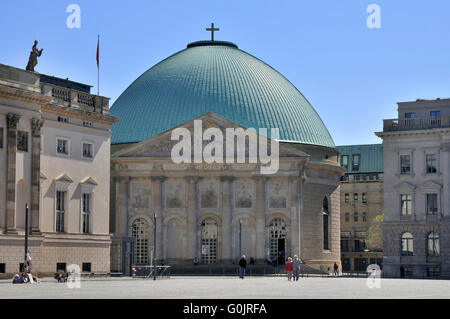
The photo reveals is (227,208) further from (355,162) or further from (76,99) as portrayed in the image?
(355,162)

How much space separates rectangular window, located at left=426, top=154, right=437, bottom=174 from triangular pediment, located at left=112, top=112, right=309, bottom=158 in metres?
16.5

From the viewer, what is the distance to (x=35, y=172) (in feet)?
196

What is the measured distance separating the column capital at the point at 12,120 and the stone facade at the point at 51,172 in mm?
18

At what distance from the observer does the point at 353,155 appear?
14312cm

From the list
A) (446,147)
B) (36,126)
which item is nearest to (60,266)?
(36,126)

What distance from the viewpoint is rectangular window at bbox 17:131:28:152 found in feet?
194

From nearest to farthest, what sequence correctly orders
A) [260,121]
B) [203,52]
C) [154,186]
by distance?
[154,186], [260,121], [203,52]

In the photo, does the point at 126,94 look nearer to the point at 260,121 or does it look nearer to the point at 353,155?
the point at 260,121

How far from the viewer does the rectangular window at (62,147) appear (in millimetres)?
66375

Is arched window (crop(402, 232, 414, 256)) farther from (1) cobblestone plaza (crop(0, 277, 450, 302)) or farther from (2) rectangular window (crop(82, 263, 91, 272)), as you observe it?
(1) cobblestone plaza (crop(0, 277, 450, 302))

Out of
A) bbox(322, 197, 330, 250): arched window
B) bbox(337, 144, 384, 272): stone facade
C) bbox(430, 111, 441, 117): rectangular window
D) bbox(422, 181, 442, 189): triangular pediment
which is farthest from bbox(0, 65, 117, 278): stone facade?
bbox(337, 144, 384, 272): stone facade
